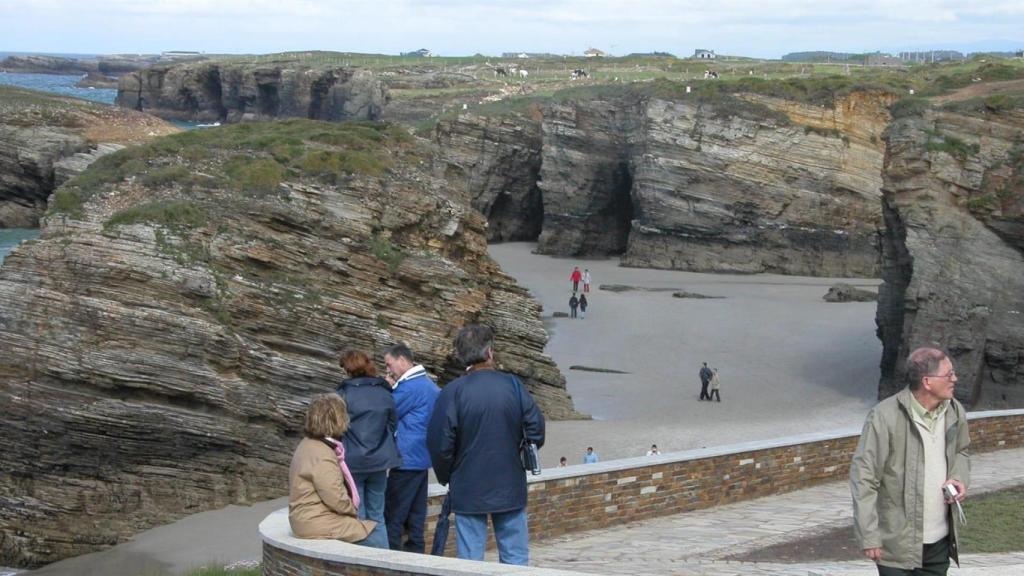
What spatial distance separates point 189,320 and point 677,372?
14462 mm

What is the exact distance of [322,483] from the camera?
8039mm

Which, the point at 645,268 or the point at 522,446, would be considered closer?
the point at 522,446

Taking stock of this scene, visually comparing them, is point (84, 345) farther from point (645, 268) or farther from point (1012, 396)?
point (645, 268)

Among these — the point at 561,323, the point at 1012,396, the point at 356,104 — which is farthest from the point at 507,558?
the point at 356,104

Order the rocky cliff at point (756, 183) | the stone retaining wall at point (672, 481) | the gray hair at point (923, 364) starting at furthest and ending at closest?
the rocky cliff at point (756, 183) → the stone retaining wall at point (672, 481) → the gray hair at point (923, 364)

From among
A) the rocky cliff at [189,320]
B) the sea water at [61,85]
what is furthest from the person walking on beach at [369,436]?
the sea water at [61,85]

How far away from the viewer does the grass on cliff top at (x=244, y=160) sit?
22.7m

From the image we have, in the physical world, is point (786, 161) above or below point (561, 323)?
above

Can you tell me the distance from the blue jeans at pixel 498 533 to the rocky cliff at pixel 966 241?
61.8 ft

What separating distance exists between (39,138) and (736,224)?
91.0ft

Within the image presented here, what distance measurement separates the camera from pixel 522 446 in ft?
26.5

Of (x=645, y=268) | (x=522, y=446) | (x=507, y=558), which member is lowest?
(x=645, y=268)

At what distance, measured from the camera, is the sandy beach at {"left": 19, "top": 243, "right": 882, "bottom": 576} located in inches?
739

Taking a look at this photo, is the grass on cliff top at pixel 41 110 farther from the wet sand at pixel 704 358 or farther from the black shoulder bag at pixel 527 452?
the black shoulder bag at pixel 527 452
